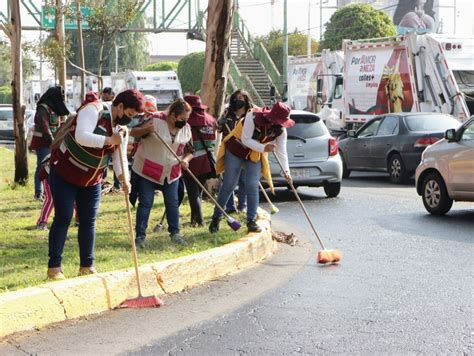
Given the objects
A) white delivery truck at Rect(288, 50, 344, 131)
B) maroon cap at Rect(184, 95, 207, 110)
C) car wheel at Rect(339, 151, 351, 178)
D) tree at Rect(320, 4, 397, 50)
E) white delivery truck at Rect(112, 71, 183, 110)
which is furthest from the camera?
tree at Rect(320, 4, 397, 50)

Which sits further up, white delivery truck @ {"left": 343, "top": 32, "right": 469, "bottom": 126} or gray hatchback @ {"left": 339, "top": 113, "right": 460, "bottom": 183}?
white delivery truck @ {"left": 343, "top": 32, "right": 469, "bottom": 126}

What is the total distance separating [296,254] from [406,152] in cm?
948

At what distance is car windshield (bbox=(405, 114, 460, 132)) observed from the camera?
19.6 metres

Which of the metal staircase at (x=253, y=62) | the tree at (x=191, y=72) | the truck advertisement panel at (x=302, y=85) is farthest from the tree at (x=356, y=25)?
the truck advertisement panel at (x=302, y=85)

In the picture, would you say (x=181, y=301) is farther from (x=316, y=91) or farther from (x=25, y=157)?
(x=316, y=91)

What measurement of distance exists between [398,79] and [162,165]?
55.0ft

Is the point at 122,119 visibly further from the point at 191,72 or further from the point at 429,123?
the point at 191,72

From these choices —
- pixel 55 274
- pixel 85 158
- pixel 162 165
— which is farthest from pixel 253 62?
pixel 55 274

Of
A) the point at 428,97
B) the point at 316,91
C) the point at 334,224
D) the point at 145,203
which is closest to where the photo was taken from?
the point at 145,203

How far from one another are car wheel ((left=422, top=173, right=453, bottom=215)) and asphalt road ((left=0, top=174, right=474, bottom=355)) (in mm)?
1902

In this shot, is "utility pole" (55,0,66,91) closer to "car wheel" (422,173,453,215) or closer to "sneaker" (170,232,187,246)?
"car wheel" (422,173,453,215)

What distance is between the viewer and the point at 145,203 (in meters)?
9.91

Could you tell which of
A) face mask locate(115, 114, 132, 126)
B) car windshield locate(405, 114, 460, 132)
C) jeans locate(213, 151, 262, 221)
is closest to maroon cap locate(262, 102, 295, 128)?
jeans locate(213, 151, 262, 221)

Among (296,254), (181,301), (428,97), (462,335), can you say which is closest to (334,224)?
(296,254)
